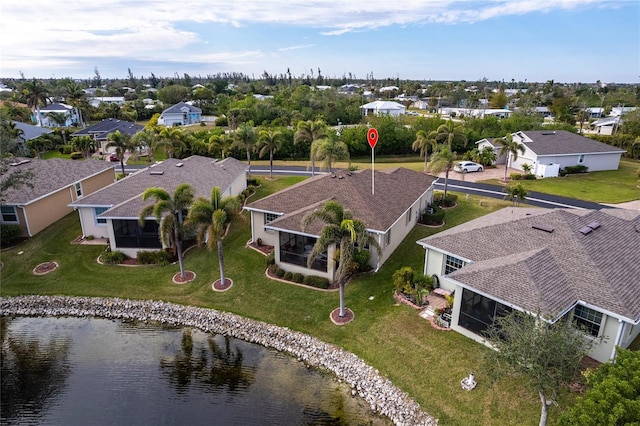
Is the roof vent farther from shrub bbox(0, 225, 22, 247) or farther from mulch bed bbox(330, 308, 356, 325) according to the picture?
shrub bbox(0, 225, 22, 247)

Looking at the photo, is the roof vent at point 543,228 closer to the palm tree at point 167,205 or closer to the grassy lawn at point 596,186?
the palm tree at point 167,205

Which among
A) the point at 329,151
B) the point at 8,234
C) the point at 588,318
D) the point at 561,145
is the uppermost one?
the point at 329,151

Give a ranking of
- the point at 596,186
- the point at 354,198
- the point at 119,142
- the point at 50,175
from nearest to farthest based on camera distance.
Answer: the point at 354,198, the point at 50,175, the point at 119,142, the point at 596,186

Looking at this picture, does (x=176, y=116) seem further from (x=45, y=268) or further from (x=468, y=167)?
(x=45, y=268)

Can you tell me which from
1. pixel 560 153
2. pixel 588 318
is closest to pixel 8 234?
pixel 588 318

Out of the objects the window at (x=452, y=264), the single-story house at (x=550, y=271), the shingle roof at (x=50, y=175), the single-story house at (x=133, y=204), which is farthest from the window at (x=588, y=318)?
the shingle roof at (x=50, y=175)
